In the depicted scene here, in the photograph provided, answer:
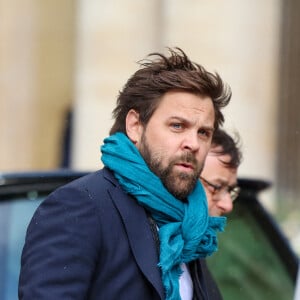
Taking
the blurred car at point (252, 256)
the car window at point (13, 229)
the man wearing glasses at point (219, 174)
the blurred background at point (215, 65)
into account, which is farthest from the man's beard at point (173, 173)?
the blurred background at point (215, 65)

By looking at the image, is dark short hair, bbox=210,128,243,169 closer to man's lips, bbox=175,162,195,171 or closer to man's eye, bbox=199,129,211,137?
man's eye, bbox=199,129,211,137

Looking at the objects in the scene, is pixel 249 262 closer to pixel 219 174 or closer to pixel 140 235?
pixel 219 174

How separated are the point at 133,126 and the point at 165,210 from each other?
0.93 feet

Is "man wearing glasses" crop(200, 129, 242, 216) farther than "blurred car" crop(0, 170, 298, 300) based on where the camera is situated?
No

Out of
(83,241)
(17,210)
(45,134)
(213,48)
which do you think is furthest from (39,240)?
(45,134)

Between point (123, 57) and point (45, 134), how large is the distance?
302 centimetres

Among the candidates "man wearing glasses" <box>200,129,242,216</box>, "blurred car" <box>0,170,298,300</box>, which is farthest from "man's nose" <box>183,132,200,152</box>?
"blurred car" <box>0,170,298,300</box>

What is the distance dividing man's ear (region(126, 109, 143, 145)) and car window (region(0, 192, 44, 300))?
4.01 ft

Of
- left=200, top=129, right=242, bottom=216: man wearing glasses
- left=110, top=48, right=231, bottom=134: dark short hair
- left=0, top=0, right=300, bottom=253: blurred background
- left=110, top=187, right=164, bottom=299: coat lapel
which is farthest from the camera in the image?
left=0, top=0, right=300, bottom=253: blurred background

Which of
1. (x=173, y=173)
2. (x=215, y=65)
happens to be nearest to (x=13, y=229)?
(x=173, y=173)

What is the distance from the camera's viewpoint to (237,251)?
4828 mm

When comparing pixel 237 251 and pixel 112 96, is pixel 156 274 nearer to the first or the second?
pixel 237 251

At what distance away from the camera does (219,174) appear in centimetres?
389

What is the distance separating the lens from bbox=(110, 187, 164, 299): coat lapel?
2951mm
